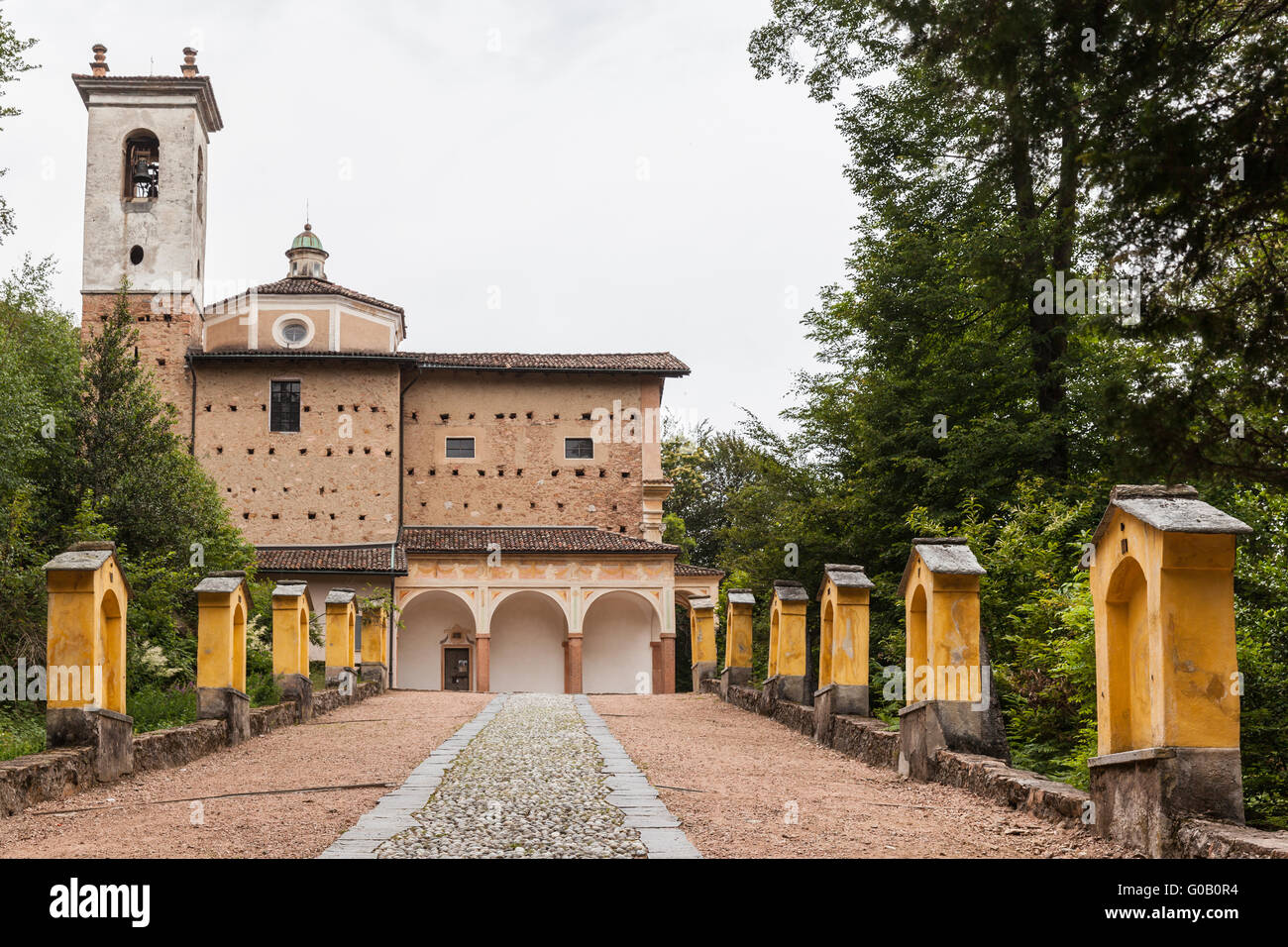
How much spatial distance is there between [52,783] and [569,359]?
29225mm

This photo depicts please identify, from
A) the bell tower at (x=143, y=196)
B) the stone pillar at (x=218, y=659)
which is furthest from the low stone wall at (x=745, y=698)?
the bell tower at (x=143, y=196)

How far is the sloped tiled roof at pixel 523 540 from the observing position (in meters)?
32.6

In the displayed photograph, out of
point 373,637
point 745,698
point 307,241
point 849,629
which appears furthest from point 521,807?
point 307,241

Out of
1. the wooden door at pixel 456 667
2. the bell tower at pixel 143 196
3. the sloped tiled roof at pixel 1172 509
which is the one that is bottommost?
the wooden door at pixel 456 667

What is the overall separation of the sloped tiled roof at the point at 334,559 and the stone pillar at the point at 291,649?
14145mm

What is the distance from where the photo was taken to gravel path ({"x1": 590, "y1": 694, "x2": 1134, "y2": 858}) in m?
Result: 6.02

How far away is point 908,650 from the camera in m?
10.2

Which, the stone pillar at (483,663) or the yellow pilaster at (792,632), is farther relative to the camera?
the stone pillar at (483,663)

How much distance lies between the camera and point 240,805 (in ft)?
25.7

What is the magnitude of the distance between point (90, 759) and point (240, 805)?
183cm

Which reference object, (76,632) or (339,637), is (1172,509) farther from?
(339,637)

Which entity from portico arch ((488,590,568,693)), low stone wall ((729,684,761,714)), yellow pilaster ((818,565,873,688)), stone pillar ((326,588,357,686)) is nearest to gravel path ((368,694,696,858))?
yellow pilaster ((818,565,873,688))

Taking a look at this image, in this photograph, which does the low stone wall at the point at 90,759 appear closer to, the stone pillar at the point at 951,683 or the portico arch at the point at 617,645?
the stone pillar at the point at 951,683
